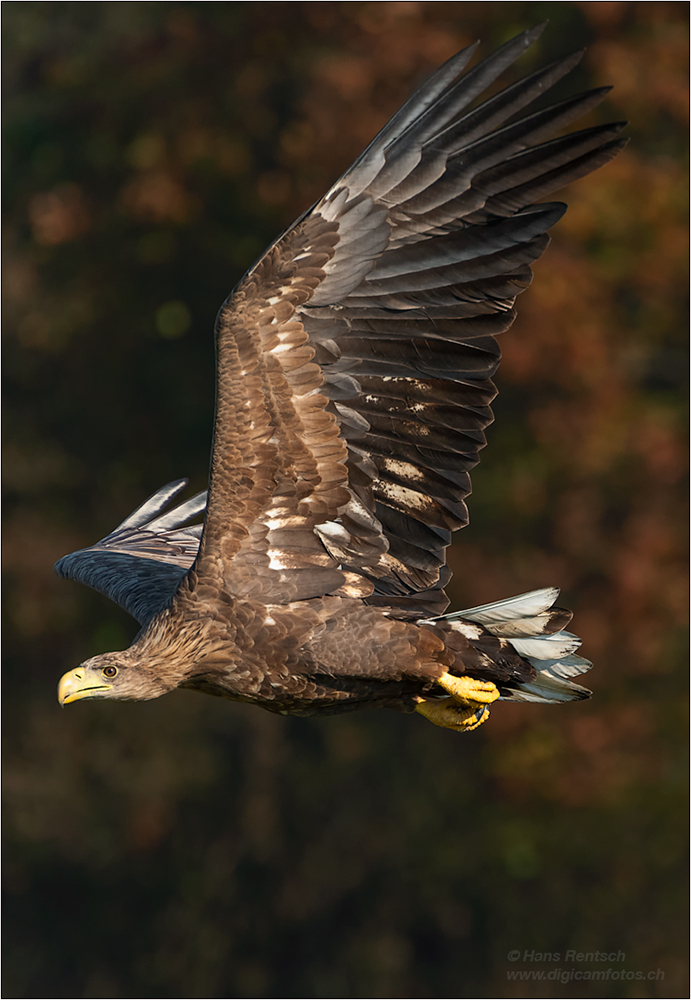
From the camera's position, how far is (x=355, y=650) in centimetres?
474

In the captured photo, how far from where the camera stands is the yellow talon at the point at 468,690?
4875mm

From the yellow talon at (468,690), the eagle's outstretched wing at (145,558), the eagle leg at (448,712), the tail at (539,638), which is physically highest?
the eagle's outstretched wing at (145,558)

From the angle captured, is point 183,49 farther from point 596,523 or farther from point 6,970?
point 6,970

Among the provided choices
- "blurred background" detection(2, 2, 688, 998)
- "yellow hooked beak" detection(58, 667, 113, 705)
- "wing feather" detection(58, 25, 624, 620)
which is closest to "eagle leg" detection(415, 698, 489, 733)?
"wing feather" detection(58, 25, 624, 620)

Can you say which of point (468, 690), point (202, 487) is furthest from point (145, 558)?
point (202, 487)

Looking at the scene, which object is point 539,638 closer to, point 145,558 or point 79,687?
point 79,687

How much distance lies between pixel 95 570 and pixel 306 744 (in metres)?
11.0

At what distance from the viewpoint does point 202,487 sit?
1664 cm

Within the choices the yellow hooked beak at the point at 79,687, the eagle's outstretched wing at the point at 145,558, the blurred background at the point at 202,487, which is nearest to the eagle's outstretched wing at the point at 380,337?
the yellow hooked beak at the point at 79,687

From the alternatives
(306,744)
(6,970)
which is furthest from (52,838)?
(306,744)

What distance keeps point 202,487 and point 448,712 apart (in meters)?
11.8

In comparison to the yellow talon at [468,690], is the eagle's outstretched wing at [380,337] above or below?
above

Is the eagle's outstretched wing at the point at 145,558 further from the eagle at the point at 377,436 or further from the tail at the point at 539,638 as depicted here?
the tail at the point at 539,638

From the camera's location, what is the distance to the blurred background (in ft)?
51.3
